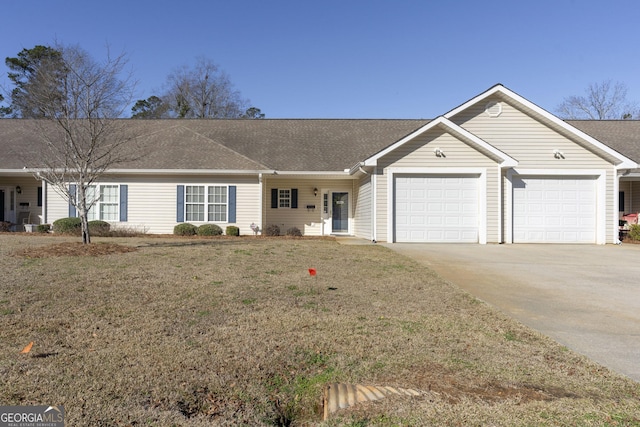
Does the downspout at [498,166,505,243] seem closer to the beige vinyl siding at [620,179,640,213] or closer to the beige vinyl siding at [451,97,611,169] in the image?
the beige vinyl siding at [451,97,611,169]

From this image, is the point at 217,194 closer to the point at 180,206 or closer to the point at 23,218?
the point at 180,206

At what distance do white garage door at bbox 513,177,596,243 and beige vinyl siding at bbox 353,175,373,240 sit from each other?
17.1 ft

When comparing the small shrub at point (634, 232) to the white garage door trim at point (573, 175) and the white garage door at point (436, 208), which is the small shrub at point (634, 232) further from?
the white garage door at point (436, 208)

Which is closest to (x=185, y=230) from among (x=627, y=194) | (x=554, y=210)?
(x=554, y=210)

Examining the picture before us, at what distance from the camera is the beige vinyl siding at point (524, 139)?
49.9 ft

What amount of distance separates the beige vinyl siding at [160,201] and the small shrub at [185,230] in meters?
0.55

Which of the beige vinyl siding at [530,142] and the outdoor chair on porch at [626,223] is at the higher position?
the beige vinyl siding at [530,142]

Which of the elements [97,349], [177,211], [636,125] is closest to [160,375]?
[97,349]

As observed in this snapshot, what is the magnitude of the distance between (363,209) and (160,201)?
8082 millimetres

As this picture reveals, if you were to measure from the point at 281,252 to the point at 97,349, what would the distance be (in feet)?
24.1

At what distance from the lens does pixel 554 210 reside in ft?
50.0

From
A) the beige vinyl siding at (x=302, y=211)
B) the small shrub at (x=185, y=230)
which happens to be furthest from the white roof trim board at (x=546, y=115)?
the small shrub at (x=185, y=230)

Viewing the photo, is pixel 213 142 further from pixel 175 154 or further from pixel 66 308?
pixel 66 308

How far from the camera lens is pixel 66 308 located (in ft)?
16.7
